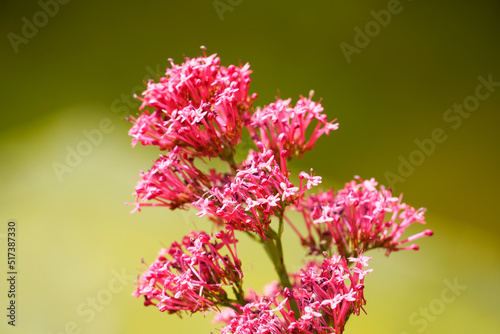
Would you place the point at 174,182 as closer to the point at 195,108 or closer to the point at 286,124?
the point at 195,108

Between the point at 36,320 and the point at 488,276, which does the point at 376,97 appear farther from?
the point at 36,320

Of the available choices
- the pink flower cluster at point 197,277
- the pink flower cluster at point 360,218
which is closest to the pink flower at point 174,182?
the pink flower cluster at point 197,277

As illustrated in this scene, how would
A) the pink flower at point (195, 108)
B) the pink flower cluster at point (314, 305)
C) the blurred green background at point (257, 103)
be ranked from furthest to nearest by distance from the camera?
the blurred green background at point (257, 103)
the pink flower at point (195, 108)
the pink flower cluster at point (314, 305)

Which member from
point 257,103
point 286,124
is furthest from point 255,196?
point 257,103

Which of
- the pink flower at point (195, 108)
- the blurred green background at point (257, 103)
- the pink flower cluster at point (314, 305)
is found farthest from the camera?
the blurred green background at point (257, 103)

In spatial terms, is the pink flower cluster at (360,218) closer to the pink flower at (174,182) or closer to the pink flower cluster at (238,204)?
the pink flower cluster at (238,204)

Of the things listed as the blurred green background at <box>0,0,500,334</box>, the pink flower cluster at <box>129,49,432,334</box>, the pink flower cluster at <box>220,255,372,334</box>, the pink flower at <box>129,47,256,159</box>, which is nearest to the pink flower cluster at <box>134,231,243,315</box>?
the pink flower cluster at <box>129,49,432,334</box>

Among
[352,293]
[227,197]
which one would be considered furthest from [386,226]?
[227,197]
